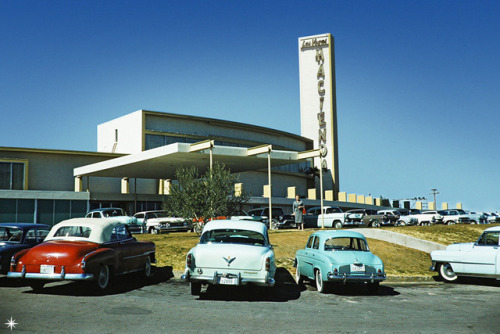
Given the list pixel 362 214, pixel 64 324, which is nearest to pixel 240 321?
pixel 64 324

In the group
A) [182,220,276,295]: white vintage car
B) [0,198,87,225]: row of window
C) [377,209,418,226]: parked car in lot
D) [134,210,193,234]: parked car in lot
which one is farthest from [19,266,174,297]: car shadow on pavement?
[0,198,87,225]: row of window

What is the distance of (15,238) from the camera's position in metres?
12.2

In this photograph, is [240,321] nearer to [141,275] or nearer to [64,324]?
[64,324]

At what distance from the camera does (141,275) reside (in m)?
13.4

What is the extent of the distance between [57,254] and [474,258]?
34.9 feet

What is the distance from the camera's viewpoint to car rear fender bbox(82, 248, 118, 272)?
10.3m

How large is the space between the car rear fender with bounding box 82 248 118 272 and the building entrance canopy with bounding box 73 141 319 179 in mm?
16987

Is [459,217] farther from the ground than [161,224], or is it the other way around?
[459,217]

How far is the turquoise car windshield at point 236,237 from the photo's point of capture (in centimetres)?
1127

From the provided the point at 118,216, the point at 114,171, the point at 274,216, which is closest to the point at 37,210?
the point at 114,171

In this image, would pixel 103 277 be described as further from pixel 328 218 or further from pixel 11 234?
pixel 328 218

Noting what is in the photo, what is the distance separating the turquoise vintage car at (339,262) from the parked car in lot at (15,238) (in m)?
6.86

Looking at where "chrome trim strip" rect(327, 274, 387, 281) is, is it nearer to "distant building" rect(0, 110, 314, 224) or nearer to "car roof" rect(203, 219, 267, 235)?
"car roof" rect(203, 219, 267, 235)

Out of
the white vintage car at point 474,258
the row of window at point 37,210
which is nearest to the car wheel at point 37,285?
the white vintage car at point 474,258
